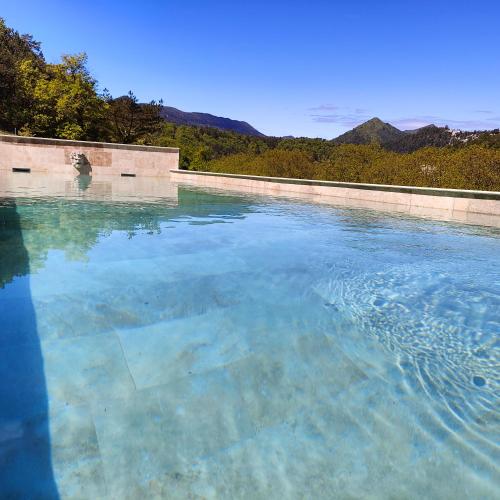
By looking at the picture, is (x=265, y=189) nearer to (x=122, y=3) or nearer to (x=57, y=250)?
(x=122, y=3)

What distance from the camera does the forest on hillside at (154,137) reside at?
10.9 meters

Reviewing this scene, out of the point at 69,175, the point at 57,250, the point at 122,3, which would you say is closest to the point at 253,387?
the point at 57,250

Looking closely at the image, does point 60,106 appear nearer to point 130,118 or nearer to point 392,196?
point 130,118

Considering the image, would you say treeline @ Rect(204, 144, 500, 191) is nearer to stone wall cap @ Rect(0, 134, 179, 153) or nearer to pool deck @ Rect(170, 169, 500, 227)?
pool deck @ Rect(170, 169, 500, 227)

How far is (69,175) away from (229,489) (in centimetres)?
1897

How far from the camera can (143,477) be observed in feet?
4.15

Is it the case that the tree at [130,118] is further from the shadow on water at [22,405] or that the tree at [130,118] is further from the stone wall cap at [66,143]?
the shadow on water at [22,405]

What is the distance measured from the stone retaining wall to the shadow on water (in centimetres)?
1733

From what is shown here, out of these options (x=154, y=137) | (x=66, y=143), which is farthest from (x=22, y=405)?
(x=154, y=137)

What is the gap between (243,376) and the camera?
190 centimetres

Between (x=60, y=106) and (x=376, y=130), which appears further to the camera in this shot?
(x=376, y=130)

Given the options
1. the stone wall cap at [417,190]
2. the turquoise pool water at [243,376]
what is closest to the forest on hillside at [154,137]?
the stone wall cap at [417,190]

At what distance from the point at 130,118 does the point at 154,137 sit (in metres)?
4.93

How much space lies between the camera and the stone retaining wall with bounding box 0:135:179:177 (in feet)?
55.9
